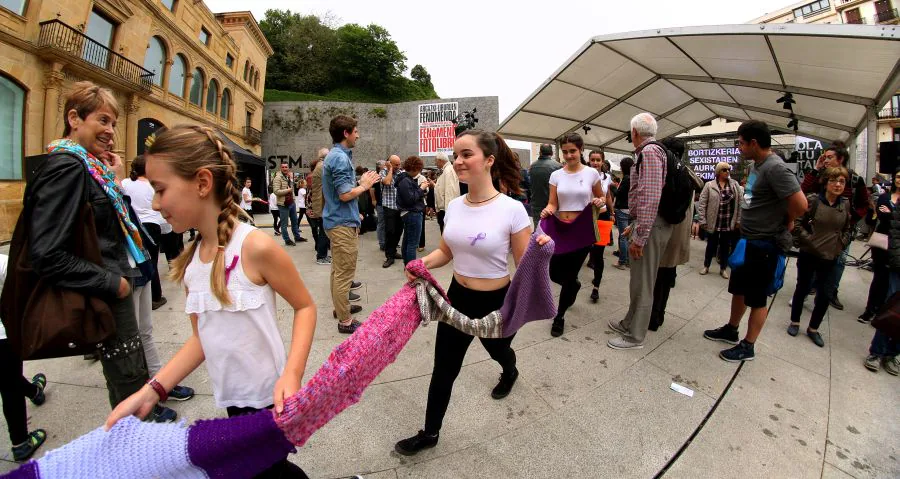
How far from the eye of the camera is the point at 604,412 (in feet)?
7.96

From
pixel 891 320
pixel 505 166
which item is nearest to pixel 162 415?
pixel 505 166

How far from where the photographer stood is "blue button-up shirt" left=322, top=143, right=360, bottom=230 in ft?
11.1

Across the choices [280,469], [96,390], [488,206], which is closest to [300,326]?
[280,469]

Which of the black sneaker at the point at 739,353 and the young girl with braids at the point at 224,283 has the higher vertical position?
the young girl with braids at the point at 224,283

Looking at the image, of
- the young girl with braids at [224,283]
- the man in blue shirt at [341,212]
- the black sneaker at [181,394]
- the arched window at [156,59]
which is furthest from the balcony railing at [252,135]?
the young girl with braids at [224,283]

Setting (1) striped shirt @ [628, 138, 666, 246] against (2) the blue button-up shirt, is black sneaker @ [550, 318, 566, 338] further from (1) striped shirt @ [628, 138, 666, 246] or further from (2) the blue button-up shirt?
(2) the blue button-up shirt

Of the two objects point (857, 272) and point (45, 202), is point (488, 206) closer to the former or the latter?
point (45, 202)

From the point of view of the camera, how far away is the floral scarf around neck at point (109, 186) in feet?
5.40

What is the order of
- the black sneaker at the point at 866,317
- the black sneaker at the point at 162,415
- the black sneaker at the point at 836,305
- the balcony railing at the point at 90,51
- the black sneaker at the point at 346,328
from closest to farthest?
the black sneaker at the point at 162,415, the black sneaker at the point at 346,328, the black sneaker at the point at 866,317, the black sneaker at the point at 836,305, the balcony railing at the point at 90,51

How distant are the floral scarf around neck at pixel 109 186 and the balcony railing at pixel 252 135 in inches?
1083

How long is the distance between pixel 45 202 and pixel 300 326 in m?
1.35

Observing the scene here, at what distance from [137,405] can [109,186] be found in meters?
1.33

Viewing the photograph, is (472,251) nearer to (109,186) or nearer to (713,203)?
(109,186)

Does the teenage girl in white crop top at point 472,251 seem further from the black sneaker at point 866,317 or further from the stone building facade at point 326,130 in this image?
the stone building facade at point 326,130
